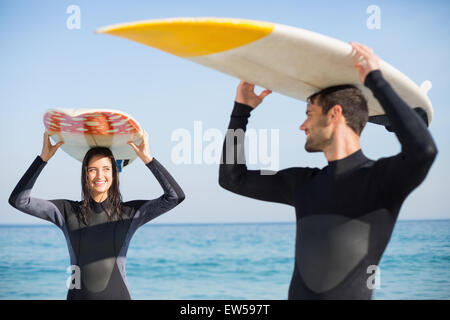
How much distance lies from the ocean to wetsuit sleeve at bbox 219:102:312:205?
9.28 metres

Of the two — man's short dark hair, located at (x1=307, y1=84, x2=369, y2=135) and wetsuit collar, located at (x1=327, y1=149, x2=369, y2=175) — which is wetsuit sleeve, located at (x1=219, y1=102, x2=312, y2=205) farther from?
man's short dark hair, located at (x1=307, y1=84, x2=369, y2=135)

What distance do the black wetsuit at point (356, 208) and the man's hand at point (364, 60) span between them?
0.12 feet

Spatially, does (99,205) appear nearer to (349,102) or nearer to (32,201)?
(32,201)

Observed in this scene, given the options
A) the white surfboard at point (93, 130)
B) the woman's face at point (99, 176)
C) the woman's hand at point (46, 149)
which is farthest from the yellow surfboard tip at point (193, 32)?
the woman's hand at point (46, 149)

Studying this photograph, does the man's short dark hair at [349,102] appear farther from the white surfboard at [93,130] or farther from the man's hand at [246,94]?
the white surfboard at [93,130]

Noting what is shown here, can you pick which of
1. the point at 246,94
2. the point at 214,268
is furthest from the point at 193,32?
the point at 214,268

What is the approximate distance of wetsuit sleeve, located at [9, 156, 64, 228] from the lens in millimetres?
3432

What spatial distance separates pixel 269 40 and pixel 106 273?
2.01 metres

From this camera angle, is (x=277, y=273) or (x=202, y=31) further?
(x=277, y=273)

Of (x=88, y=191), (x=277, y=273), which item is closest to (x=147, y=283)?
(x=277, y=273)

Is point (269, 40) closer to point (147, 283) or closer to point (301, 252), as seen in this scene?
point (301, 252)

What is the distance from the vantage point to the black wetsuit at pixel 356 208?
196 centimetres

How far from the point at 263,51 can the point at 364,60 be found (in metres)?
0.42
